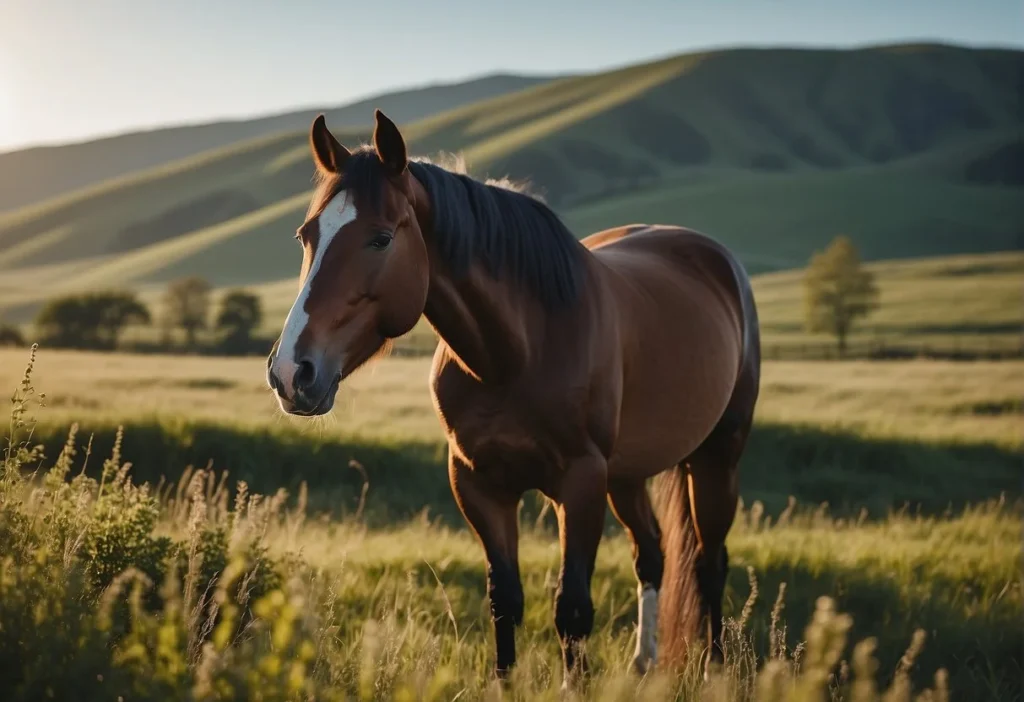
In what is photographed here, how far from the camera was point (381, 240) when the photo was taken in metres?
3.16

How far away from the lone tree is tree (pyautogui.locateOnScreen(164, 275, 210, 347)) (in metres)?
34.2

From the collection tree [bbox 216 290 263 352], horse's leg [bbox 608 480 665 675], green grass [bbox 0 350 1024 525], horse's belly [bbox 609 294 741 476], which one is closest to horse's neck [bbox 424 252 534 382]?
horse's belly [bbox 609 294 741 476]

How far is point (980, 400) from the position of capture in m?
19.1

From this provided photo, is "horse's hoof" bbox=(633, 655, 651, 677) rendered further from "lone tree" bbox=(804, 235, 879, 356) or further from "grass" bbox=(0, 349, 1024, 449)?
"lone tree" bbox=(804, 235, 879, 356)

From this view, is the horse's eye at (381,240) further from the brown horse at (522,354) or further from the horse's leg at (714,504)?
the horse's leg at (714,504)

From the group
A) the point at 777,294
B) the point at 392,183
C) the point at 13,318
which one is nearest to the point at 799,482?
the point at 392,183

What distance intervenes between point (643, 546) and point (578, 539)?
1.52 meters

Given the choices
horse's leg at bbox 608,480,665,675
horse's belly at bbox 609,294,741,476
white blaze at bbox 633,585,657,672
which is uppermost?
horse's belly at bbox 609,294,741,476

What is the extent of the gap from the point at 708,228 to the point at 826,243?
1191cm

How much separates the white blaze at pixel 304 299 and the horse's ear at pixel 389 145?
0.21 m

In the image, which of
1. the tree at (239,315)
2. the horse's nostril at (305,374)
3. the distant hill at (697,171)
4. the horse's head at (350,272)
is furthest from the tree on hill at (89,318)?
the horse's nostril at (305,374)

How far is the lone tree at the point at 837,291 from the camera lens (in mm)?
48406

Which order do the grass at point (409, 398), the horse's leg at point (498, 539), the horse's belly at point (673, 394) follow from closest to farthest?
the horse's leg at point (498, 539) < the horse's belly at point (673, 394) < the grass at point (409, 398)

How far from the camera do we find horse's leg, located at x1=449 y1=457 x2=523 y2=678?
12.7 ft
